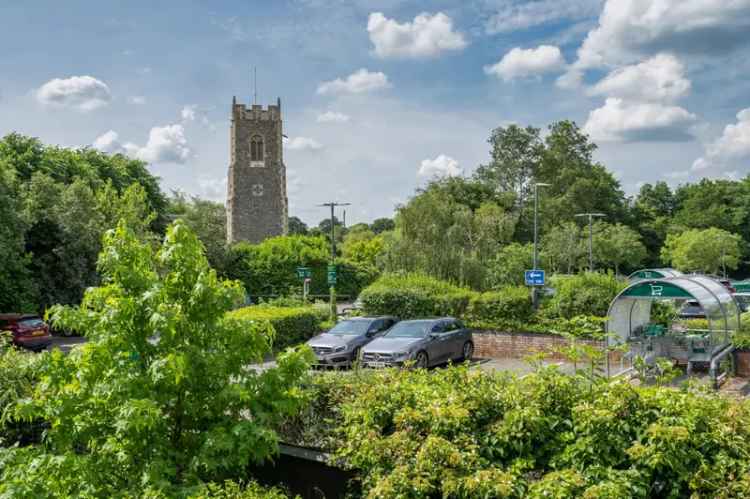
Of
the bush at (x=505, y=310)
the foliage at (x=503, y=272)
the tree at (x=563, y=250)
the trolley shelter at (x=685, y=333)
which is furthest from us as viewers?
the tree at (x=563, y=250)

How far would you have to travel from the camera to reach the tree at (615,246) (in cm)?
5297

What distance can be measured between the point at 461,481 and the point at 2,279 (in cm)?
2471

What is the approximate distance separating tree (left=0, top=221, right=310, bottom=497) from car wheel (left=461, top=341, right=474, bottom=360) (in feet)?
44.8

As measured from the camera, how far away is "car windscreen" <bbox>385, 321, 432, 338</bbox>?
1798 cm

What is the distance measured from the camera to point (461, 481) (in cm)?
538

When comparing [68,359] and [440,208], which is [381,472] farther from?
[440,208]

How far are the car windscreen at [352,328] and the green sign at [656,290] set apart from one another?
7441 millimetres

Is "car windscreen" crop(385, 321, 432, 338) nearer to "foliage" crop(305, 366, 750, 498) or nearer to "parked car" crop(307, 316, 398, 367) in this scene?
"parked car" crop(307, 316, 398, 367)

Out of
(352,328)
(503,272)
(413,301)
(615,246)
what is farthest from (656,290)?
(615,246)

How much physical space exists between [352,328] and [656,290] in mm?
8477

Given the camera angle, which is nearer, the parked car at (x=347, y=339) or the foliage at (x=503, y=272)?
the parked car at (x=347, y=339)

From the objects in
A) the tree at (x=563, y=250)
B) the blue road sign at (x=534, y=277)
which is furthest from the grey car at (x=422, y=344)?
the tree at (x=563, y=250)

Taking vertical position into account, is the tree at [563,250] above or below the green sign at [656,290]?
above

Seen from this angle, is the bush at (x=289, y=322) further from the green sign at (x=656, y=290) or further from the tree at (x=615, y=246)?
the tree at (x=615, y=246)
